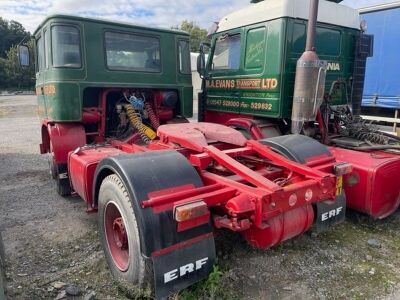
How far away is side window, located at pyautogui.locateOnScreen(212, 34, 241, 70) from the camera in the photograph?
17.5 ft

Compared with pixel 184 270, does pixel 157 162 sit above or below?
above

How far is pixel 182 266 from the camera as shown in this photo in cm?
236

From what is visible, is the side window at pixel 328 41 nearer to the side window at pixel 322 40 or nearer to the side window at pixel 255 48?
the side window at pixel 322 40

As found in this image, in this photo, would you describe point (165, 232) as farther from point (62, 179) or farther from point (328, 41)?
point (328, 41)

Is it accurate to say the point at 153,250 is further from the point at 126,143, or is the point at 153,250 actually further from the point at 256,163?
the point at 126,143

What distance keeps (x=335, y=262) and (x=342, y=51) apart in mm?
3319

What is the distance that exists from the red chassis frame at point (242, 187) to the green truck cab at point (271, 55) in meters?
1.34

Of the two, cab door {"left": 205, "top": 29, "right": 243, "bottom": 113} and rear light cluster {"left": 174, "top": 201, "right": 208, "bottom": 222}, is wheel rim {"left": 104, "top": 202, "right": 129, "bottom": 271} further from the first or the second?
cab door {"left": 205, "top": 29, "right": 243, "bottom": 113}

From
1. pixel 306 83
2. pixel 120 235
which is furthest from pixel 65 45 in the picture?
pixel 306 83

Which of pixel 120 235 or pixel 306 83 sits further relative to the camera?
pixel 306 83

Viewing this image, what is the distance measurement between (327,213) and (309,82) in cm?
181

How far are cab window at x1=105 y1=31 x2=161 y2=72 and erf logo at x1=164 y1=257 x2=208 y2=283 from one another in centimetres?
319

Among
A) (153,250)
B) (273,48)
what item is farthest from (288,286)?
(273,48)

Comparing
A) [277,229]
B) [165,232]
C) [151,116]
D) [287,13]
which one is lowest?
[277,229]
